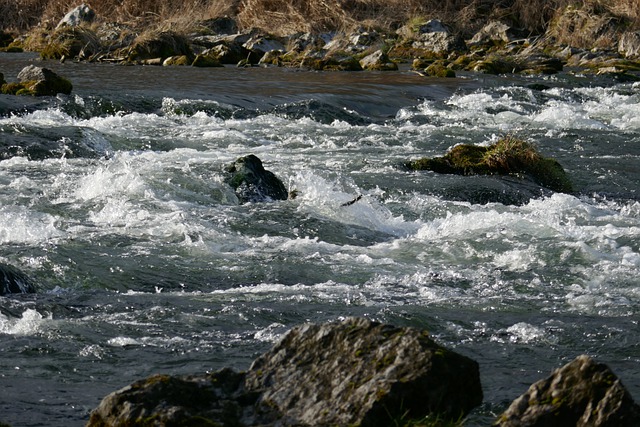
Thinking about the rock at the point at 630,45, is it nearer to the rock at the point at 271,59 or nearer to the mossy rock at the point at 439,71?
the mossy rock at the point at 439,71

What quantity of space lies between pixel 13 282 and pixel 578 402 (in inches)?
186

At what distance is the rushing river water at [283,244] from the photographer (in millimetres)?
5931

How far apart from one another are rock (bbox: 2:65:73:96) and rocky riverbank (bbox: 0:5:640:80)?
9.44 metres

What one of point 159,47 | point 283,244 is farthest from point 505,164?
point 159,47

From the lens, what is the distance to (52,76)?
60.1 ft

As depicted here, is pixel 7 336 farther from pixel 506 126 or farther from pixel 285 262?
pixel 506 126

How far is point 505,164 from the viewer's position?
12570mm

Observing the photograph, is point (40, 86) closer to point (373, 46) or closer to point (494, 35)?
point (373, 46)

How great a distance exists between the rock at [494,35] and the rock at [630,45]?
4037mm

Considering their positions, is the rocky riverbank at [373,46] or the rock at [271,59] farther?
the rock at [271,59]

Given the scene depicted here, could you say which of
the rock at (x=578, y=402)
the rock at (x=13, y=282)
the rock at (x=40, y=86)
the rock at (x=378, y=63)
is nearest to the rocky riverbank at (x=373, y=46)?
the rock at (x=378, y=63)

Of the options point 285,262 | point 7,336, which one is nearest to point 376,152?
point 285,262

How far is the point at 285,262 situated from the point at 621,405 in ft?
16.0

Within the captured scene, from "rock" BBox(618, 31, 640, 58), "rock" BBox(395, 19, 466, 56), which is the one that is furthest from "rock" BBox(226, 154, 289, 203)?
"rock" BBox(618, 31, 640, 58)
